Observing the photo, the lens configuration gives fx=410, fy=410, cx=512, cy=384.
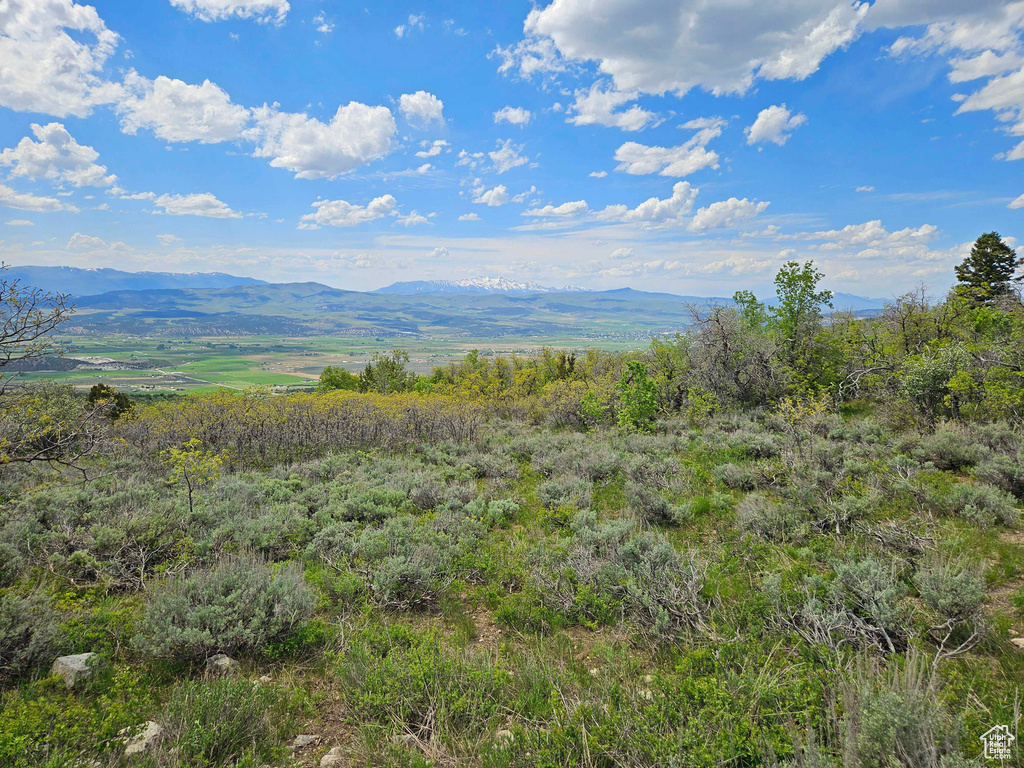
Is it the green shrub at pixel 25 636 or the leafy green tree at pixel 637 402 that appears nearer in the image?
the green shrub at pixel 25 636

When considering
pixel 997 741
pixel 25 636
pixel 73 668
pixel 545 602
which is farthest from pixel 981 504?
pixel 25 636

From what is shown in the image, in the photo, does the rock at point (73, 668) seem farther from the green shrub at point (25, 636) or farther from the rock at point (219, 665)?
the rock at point (219, 665)

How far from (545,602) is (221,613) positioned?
3.55m

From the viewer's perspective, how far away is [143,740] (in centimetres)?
299

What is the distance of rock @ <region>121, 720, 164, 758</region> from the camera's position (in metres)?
2.92

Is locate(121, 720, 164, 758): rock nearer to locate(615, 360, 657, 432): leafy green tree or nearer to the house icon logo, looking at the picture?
the house icon logo

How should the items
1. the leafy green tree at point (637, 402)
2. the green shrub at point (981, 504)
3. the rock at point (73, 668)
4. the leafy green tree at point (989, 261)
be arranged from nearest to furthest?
the rock at point (73, 668)
the green shrub at point (981, 504)
the leafy green tree at point (637, 402)
the leafy green tree at point (989, 261)

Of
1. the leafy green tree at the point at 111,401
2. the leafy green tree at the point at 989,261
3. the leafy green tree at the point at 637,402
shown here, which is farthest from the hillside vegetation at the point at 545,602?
the leafy green tree at the point at 989,261

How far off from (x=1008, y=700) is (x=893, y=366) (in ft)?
52.2

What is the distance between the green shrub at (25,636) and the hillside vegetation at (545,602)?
26mm

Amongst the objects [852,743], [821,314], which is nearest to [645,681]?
[852,743]

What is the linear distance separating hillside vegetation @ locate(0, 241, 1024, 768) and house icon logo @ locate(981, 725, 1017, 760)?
0.34ft

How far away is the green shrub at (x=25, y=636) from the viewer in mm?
3621

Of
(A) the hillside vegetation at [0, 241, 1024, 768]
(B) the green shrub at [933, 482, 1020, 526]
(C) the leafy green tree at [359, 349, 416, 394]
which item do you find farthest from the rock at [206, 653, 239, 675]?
(C) the leafy green tree at [359, 349, 416, 394]
